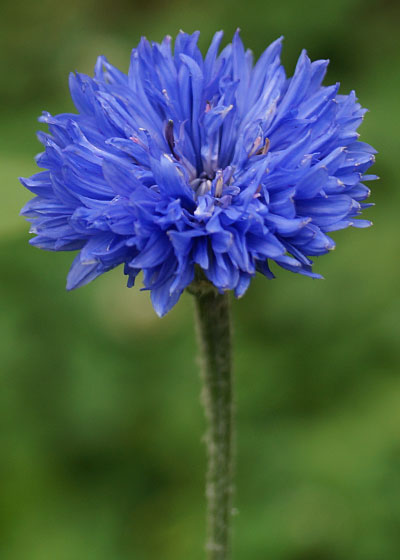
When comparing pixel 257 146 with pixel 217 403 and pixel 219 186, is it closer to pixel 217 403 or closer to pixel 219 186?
pixel 219 186

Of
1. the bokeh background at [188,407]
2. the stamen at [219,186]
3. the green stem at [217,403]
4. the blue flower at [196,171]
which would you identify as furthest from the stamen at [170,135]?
the bokeh background at [188,407]

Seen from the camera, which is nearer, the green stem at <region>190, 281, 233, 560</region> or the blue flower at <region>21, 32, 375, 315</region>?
the blue flower at <region>21, 32, 375, 315</region>

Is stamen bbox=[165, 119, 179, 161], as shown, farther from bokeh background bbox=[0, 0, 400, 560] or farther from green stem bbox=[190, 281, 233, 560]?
bokeh background bbox=[0, 0, 400, 560]

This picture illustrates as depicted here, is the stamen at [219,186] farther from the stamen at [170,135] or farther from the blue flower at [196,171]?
the stamen at [170,135]

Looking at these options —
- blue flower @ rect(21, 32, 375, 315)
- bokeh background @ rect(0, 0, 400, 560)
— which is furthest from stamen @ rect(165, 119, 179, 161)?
bokeh background @ rect(0, 0, 400, 560)

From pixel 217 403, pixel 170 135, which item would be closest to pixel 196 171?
pixel 170 135

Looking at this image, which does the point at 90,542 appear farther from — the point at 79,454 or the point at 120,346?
the point at 120,346
